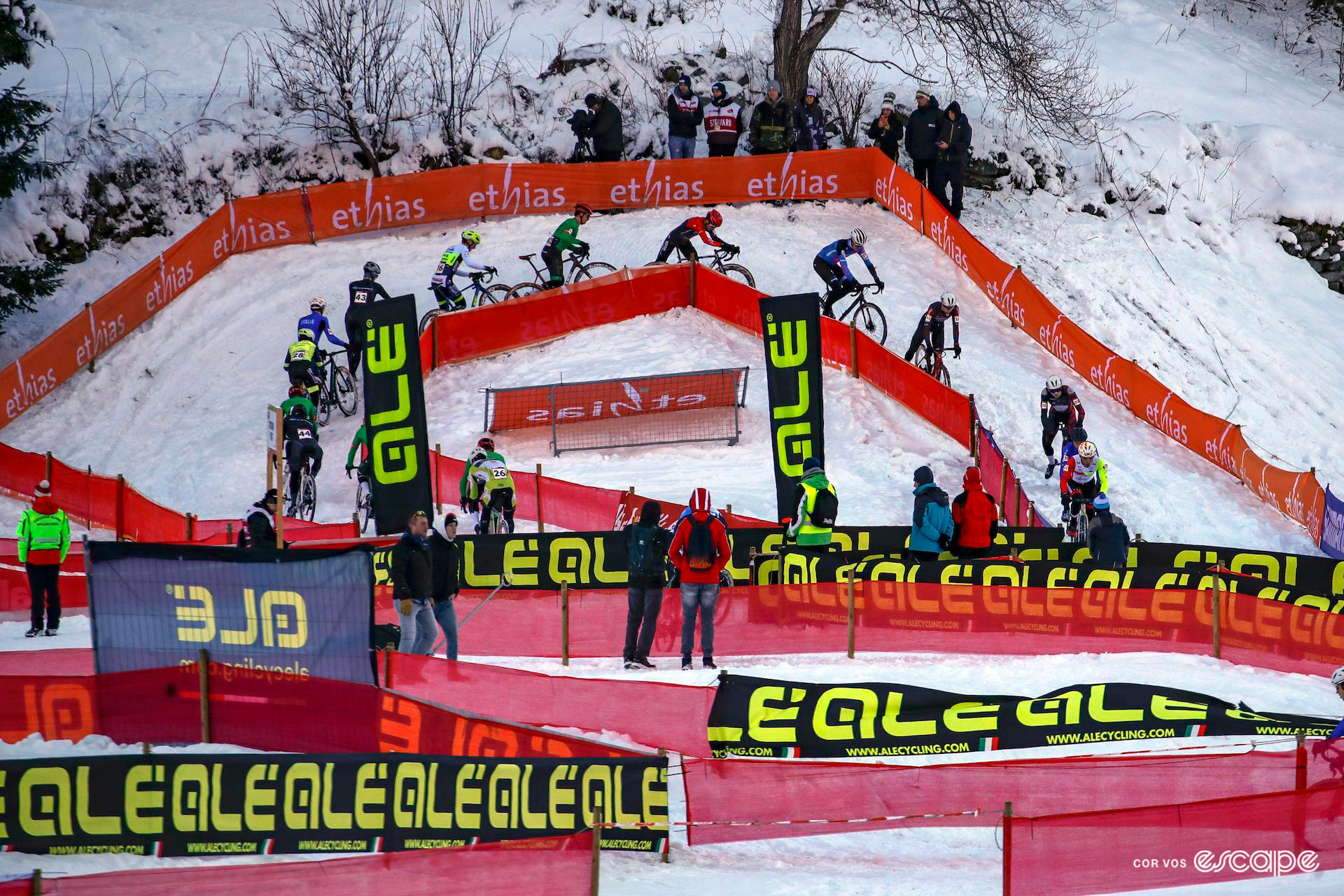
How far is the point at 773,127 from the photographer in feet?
89.2

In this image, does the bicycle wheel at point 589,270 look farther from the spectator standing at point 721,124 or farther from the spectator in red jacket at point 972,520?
the spectator in red jacket at point 972,520

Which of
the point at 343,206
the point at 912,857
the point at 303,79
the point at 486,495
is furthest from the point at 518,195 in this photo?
the point at 912,857

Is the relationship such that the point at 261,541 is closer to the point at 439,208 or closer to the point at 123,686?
the point at 123,686

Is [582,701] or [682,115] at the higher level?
[682,115]

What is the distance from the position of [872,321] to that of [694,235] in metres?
3.09

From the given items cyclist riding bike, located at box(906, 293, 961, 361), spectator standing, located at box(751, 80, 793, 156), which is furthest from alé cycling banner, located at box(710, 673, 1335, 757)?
spectator standing, located at box(751, 80, 793, 156)

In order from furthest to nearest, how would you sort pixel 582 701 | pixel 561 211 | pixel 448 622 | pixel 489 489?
1. pixel 561 211
2. pixel 489 489
3. pixel 448 622
4. pixel 582 701

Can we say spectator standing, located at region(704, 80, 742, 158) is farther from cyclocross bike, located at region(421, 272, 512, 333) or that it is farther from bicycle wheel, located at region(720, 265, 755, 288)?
cyclocross bike, located at region(421, 272, 512, 333)

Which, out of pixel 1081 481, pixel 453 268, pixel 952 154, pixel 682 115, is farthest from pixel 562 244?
pixel 1081 481

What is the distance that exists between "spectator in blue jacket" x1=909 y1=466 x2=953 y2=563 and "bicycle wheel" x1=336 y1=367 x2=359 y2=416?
10181 millimetres

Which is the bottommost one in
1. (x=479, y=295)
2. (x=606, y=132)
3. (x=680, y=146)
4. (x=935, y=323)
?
(x=935, y=323)

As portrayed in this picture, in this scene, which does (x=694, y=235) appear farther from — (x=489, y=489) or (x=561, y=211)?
(x=489, y=489)

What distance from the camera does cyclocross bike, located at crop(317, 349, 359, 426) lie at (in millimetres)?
20875

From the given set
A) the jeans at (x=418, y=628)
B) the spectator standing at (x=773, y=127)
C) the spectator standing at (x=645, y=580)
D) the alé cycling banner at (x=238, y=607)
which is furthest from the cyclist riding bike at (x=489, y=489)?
the spectator standing at (x=773, y=127)
